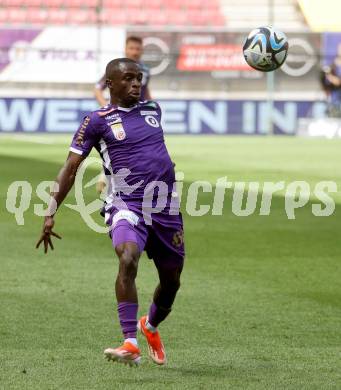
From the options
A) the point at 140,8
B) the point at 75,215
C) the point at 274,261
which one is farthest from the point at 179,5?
the point at 274,261

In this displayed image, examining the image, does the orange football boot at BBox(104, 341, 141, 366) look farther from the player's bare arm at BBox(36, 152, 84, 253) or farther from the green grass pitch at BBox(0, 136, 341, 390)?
the player's bare arm at BBox(36, 152, 84, 253)

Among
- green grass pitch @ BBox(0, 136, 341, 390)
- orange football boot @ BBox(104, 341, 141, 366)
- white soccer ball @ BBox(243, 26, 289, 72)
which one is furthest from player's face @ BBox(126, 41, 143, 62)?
orange football boot @ BBox(104, 341, 141, 366)

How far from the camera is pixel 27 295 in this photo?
9.91 metres

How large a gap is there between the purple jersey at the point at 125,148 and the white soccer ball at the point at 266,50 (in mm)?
3521

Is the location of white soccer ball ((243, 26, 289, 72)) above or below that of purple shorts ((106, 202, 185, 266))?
above

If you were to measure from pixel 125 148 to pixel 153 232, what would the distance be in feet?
1.89

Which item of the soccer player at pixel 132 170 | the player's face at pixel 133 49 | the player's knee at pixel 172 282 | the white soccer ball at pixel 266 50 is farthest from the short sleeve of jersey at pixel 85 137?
the player's face at pixel 133 49

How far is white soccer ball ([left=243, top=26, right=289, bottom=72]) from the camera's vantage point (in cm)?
1104

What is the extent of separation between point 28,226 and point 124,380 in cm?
802

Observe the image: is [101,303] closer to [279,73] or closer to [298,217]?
[298,217]

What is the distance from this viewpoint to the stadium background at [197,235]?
746cm

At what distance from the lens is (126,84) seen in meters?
7.45

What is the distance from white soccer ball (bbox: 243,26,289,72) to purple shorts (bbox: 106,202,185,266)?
3.75 metres

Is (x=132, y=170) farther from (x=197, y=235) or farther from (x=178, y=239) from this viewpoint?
(x=197, y=235)
